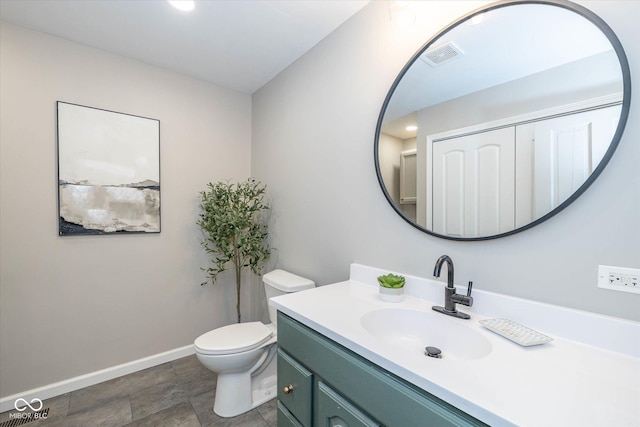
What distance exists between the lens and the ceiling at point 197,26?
1621 millimetres

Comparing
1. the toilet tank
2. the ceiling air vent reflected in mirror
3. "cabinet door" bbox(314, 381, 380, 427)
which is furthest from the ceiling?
"cabinet door" bbox(314, 381, 380, 427)

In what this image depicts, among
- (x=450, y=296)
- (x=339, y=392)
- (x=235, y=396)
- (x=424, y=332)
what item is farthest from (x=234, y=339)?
(x=450, y=296)

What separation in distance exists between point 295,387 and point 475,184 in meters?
1.16

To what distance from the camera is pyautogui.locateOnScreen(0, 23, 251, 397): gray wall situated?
1795 mm

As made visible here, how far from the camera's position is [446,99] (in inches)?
50.7

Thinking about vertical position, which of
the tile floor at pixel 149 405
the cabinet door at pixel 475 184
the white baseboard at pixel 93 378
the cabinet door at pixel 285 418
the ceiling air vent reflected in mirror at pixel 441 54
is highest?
the ceiling air vent reflected in mirror at pixel 441 54

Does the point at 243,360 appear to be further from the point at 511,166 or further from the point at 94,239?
the point at 511,166

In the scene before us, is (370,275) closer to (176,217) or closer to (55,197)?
(176,217)

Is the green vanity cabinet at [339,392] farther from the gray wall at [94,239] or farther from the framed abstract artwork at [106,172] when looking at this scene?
the framed abstract artwork at [106,172]

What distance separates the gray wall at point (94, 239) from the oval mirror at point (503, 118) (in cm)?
182

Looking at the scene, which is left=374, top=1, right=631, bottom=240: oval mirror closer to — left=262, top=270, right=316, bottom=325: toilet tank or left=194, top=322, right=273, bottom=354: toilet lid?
left=262, top=270, right=316, bottom=325: toilet tank

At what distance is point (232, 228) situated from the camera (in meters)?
2.30

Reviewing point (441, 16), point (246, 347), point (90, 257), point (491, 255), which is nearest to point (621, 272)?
point (491, 255)

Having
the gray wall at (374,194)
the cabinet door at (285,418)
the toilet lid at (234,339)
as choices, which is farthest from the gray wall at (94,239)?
the cabinet door at (285,418)
